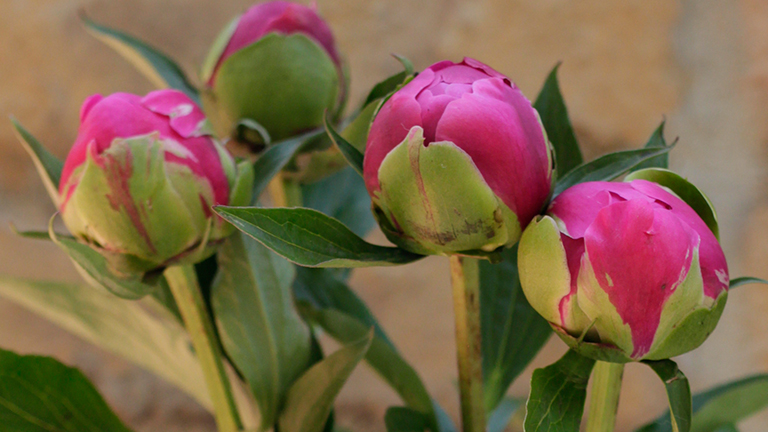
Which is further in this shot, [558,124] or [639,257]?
[558,124]

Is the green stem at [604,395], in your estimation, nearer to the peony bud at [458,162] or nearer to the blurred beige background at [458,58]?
the peony bud at [458,162]

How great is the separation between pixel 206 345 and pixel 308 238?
114 mm

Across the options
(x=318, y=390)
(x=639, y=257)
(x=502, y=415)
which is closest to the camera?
(x=639, y=257)

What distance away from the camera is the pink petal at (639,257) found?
0.19m

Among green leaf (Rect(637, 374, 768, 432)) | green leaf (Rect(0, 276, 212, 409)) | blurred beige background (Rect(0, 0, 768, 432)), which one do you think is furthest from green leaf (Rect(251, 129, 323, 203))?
blurred beige background (Rect(0, 0, 768, 432))

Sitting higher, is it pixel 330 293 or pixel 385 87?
pixel 385 87

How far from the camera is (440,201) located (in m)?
0.20

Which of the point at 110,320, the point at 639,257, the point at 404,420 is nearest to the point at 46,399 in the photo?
the point at 110,320

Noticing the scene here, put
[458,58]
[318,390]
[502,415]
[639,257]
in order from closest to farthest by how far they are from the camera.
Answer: [639,257], [318,390], [502,415], [458,58]

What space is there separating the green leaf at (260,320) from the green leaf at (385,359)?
17 mm

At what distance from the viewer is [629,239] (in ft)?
0.64

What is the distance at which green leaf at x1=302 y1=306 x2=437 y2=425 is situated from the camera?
0.31m

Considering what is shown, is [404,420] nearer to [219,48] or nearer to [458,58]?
[219,48]

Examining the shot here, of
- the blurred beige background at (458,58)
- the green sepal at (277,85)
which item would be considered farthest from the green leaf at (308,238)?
the blurred beige background at (458,58)
